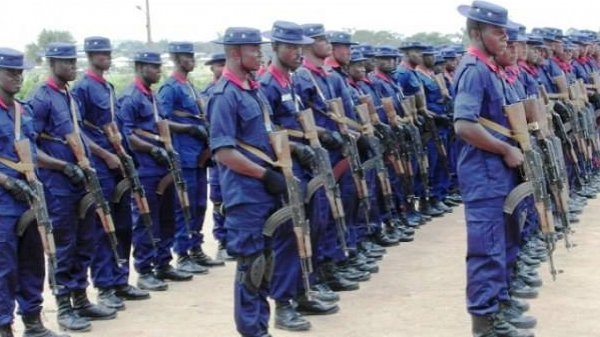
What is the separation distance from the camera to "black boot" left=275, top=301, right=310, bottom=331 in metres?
6.84

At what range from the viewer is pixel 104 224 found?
738 centimetres

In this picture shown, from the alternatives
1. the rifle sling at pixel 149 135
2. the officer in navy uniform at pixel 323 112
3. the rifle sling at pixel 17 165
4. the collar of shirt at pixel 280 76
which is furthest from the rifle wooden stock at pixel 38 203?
the officer in navy uniform at pixel 323 112

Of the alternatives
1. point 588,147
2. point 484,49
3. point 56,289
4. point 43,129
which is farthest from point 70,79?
point 588,147

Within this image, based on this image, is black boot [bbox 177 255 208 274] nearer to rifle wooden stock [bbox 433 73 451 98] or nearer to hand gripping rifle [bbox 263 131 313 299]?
hand gripping rifle [bbox 263 131 313 299]

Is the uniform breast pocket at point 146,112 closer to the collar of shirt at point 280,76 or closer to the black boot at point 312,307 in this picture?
the collar of shirt at point 280,76

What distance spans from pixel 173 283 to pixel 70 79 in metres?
2.30

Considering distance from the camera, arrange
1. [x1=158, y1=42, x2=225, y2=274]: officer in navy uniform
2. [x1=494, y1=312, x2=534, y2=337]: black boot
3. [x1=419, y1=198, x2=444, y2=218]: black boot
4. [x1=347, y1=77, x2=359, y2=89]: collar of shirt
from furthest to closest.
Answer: [x1=419, y1=198, x2=444, y2=218]: black boot → [x1=347, y1=77, x2=359, y2=89]: collar of shirt → [x1=158, y1=42, x2=225, y2=274]: officer in navy uniform → [x1=494, y1=312, x2=534, y2=337]: black boot

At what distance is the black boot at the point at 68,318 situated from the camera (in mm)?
7117

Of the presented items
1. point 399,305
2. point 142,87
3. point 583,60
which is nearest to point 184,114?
point 142,87

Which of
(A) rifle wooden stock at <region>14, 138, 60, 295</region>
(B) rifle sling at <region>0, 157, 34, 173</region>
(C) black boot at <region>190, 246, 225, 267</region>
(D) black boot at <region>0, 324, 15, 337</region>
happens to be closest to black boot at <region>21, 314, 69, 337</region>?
(D) black boot at <region>0, 324, 15, 337</region>

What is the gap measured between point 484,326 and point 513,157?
111 centimetres

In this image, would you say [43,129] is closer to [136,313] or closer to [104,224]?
[104,224]

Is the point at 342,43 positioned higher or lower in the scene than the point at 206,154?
higher

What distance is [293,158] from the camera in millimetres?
7000
